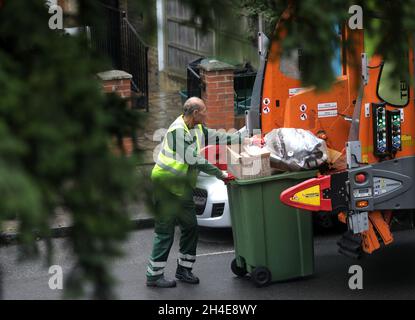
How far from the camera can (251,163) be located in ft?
24.6

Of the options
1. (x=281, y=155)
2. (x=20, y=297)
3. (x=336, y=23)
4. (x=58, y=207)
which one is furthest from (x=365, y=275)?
(x=58, y=207)

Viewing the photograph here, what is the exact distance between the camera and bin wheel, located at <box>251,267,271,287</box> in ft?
25.5

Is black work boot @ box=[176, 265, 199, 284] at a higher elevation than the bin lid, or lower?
lower

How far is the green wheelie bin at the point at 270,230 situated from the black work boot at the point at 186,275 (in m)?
0.43

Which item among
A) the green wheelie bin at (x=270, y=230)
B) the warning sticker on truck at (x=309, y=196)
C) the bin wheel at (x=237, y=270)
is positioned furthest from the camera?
the bin wheel at (x=237, y=270)

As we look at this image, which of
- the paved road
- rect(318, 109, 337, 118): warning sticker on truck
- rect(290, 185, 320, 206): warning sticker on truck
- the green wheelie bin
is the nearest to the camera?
rect(290, 185, 320, 206): warning sticker on truck

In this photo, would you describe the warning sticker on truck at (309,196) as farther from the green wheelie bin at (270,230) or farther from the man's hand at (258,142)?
the man's hand at (258,142)

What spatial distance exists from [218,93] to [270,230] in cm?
528

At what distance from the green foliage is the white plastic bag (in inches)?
169

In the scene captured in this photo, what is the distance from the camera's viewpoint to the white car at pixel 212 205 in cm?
918

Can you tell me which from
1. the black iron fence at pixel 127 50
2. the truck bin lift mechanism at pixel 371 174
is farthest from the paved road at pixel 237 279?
the black iron fence at pixel 127 50

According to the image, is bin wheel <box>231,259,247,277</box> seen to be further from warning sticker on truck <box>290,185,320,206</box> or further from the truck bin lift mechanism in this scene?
warning sticker on truck <box>290,185,320,206</box>

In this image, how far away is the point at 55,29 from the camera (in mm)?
3688

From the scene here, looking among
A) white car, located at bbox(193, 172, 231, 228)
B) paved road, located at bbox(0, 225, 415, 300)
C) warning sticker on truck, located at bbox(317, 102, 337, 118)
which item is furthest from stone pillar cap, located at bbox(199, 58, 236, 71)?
warning sticker on truck, located at bbox(317, 102, 337, 118)
